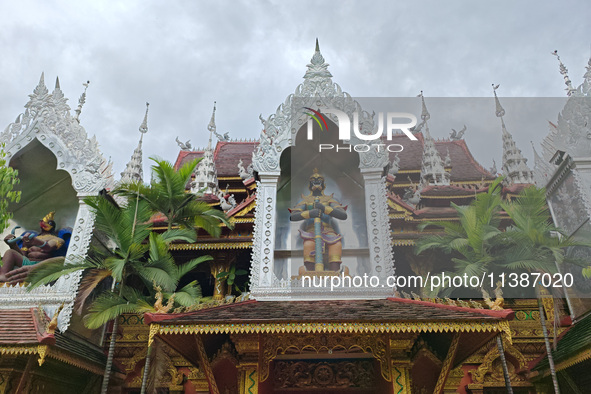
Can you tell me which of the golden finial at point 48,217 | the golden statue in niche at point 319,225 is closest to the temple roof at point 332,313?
the golden statue in niche at point 319,225

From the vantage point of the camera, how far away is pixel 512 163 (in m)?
14.7

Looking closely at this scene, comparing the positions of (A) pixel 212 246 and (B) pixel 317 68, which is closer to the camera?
(A) pixel 212 246

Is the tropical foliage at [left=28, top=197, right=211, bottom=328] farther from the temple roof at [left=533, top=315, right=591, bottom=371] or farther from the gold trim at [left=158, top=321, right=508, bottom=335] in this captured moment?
the temple roof at [left=533, top=315, right=591, bottom=371]

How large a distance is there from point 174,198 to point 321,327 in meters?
5.30

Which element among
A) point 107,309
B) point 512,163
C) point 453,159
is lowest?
point 107,309

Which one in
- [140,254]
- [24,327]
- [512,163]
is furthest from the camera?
[512,163]

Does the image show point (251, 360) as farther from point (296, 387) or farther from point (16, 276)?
point (16, 276)

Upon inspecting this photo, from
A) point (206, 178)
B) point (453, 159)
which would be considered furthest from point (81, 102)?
point (453, 159)

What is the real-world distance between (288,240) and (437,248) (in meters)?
3.86

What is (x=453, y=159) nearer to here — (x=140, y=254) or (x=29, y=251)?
(x=140, y=254)

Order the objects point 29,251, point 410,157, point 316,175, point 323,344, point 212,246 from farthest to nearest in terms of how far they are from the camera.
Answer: point 410,157
point 212,246
point 29,251
point 316,175
point 323,344

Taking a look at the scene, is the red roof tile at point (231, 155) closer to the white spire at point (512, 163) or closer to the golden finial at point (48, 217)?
Result: the golden finial at point (48, 217)

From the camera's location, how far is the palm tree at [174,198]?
35.6 ft

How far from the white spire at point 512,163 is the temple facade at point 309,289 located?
0.05 metres
